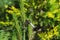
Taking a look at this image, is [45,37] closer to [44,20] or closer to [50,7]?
[44,20]

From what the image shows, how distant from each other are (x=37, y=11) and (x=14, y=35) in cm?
45

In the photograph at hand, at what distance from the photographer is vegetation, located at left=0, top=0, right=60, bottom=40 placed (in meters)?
2.33

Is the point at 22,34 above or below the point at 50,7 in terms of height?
below

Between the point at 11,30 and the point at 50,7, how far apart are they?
0.62 metres

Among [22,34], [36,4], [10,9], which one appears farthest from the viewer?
[10,9]

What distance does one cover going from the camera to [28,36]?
92.5 inches

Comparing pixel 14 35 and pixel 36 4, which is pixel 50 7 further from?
pixel 14 35


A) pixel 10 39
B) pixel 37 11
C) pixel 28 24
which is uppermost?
pixel 37 11

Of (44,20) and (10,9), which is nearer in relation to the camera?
(44,20)

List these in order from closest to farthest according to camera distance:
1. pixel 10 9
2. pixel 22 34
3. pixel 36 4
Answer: pixel 22 34, pixel 36 4, pixel 10 9

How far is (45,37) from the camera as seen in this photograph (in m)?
2.32

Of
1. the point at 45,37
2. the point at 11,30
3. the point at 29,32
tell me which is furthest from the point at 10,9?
the point at 45,37

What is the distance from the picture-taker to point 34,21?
8.08ft

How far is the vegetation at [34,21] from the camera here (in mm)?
2326
